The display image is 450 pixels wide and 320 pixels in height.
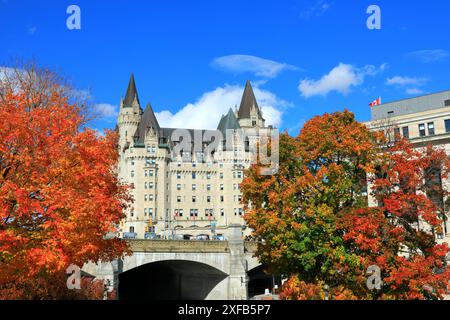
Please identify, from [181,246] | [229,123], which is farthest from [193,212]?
[181,246]

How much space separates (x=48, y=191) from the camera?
1948cm

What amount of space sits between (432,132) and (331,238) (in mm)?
26376

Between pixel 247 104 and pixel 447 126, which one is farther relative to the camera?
pixel 247 104

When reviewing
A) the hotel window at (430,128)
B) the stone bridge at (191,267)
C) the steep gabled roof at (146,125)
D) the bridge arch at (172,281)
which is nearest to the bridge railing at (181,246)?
the stone bridge at (191,267)

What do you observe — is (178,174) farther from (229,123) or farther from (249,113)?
(249,113)

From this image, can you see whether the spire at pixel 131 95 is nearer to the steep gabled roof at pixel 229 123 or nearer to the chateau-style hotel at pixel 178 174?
the chateau-style hotel at pixel 178 174

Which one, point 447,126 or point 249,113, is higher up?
point 249,113

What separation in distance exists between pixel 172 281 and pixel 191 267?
1080cm

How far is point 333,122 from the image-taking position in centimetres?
3309

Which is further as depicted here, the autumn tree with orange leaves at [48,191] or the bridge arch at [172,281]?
the bridge arch at [172,281]

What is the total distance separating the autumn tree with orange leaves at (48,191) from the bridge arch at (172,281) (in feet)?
115

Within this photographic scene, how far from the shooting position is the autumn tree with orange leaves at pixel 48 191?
757 inches
